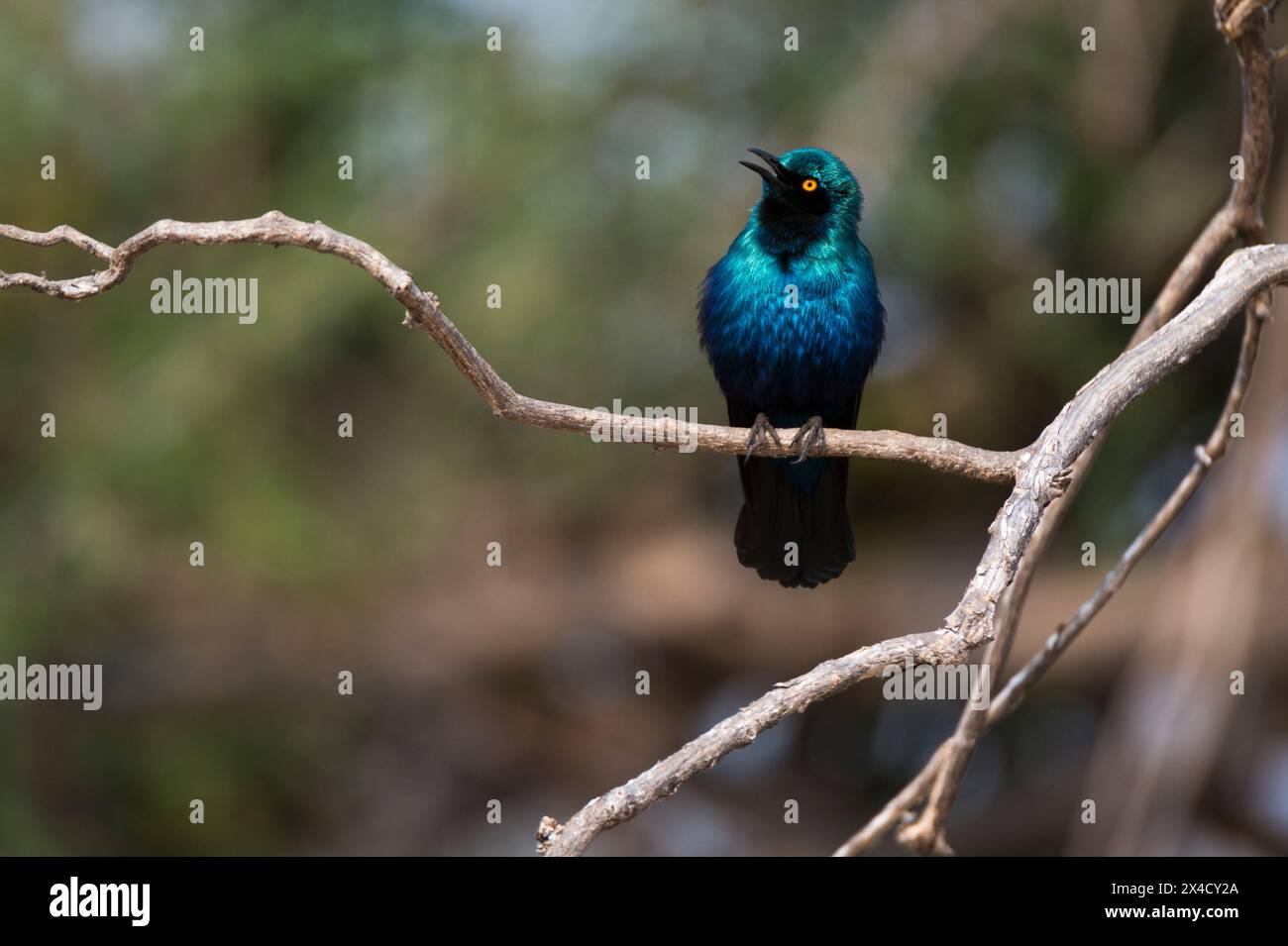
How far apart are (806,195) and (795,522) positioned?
1258 millimetres

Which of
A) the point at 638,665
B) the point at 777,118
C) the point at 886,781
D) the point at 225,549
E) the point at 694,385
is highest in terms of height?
the point at 777,118

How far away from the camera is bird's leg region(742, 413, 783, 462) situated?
3.57 metres

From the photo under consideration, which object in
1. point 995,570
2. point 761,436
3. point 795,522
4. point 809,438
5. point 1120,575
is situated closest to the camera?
point 995,570

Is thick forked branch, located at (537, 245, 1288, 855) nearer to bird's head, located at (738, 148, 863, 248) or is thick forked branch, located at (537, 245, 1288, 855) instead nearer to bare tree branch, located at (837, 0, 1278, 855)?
bare tree branch, located at (837, 0, 1278, 855)

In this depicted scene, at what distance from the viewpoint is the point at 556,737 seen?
10.4 meters

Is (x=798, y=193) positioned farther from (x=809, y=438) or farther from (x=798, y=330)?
(x=809, y=438)

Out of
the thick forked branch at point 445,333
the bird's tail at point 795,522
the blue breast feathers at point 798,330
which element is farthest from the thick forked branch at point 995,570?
the blue breast feathers at point 798,330

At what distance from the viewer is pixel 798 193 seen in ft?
16.8

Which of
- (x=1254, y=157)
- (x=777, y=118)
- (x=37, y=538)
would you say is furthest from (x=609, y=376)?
(x=1254, y=157)

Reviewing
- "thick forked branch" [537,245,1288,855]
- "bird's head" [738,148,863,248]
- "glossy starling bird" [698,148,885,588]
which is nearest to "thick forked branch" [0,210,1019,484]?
"thick forked branch" [537,245,1288,855]

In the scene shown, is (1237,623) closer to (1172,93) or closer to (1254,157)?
(1254,157)

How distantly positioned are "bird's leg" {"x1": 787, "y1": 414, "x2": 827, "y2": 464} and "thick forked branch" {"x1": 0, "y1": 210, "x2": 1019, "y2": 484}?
6cm

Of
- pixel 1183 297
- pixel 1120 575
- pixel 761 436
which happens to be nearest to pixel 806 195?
pixel 761 436

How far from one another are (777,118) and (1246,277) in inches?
213
